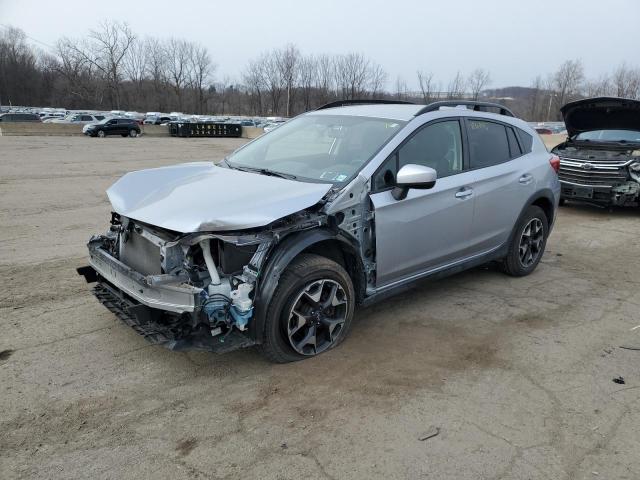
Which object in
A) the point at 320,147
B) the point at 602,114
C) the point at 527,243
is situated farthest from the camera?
the point at 602,114

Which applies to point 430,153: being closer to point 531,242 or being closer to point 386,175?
point 386,175

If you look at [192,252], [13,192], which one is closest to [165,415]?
[192,252]

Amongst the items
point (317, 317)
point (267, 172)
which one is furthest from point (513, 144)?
point (317, 317)

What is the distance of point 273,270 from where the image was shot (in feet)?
10.9

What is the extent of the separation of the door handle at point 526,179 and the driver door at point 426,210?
90 centimetres

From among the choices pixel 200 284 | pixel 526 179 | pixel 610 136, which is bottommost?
pixel 200 284

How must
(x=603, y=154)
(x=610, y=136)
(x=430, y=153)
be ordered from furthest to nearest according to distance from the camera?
1. (x=610, y=136)
2. (x=603, y=154)
3. (x=430, y=153)

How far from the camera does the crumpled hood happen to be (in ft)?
10.3

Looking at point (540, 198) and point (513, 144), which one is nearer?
point (513, 144)

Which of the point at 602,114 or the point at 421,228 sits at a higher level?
the point at 602,114

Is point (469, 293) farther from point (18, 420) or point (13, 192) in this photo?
point (13, 192)

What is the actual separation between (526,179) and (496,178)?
614 millimetres

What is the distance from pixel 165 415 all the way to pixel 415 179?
7.59 ft

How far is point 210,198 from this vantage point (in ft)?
11.4
